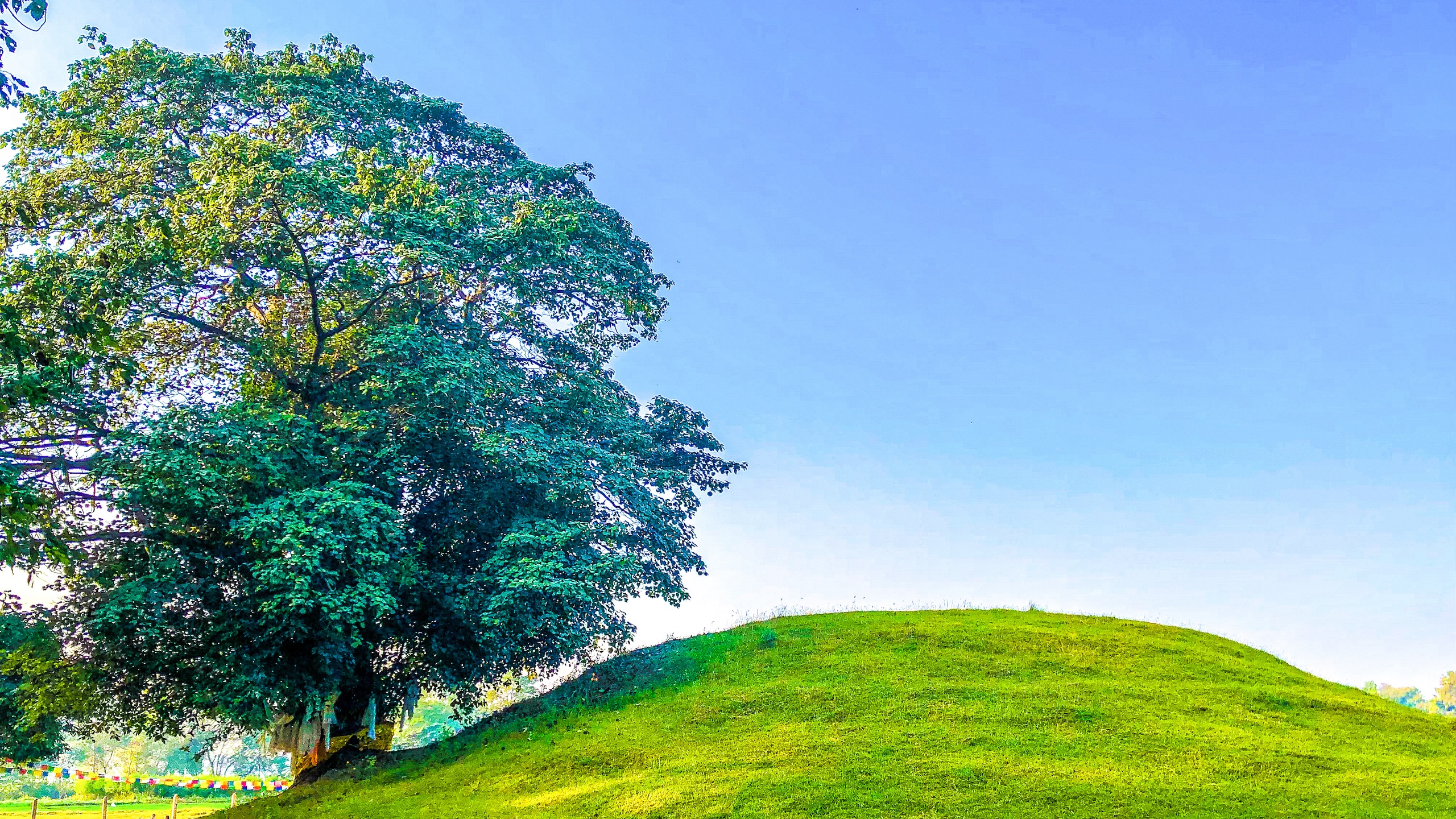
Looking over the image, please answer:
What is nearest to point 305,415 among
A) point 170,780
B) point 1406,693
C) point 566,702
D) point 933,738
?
point 566,702

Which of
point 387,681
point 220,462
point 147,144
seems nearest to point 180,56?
point 147,144

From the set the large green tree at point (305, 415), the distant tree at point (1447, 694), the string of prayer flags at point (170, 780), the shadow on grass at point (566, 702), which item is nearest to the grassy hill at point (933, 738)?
the shadow on grass at point (566, 702)

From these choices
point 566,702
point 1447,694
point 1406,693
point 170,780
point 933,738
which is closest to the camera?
point 933,738

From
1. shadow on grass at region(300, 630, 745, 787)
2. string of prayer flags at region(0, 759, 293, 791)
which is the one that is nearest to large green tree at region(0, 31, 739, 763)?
shadow on grass at region(300, 630, 745, 787)

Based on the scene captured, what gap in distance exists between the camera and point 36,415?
1847cm

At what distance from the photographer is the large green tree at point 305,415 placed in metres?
18.2

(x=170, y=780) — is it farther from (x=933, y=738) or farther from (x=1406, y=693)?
(x=1406, y=693)

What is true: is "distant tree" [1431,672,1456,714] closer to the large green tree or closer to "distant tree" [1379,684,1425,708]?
"distant tree" [1379,684,1425,708]

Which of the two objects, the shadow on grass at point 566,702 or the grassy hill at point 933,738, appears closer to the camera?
the grassy hill at point 933,738

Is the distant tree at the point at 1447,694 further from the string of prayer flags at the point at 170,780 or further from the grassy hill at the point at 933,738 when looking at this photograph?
the string of prayer flags at the point at 170,780

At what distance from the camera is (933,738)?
17.7m

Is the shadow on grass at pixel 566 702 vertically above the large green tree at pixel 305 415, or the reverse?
the large green tree at pixel 305 415

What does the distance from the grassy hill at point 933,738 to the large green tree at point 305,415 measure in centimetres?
207

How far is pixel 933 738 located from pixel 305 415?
47.7 feet
